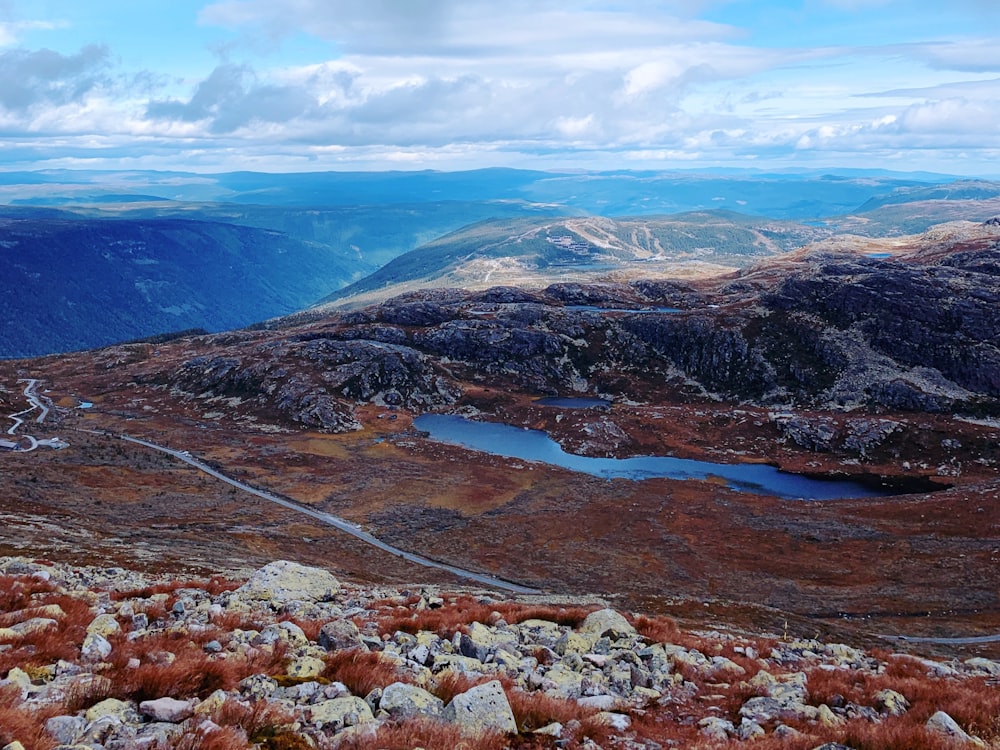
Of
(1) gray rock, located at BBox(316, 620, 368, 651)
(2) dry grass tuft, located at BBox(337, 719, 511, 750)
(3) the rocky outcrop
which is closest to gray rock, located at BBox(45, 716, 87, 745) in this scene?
(2) dry grass tuft, located at BBox(337, 719, 511, 750)

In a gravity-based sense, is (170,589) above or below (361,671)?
below

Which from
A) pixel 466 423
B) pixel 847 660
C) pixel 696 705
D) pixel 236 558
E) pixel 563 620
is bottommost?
pixel 466 423

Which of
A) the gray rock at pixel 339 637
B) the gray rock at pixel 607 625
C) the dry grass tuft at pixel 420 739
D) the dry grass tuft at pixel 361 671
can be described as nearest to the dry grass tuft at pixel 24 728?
the dry grass tuft at pixel 420 739

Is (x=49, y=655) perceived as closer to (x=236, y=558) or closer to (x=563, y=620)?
(x=563, y=620)

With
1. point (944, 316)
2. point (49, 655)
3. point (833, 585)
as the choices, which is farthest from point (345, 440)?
point (944, 316)

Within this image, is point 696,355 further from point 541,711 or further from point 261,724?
point 261,724

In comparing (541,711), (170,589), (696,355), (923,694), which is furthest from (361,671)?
(696,355)
